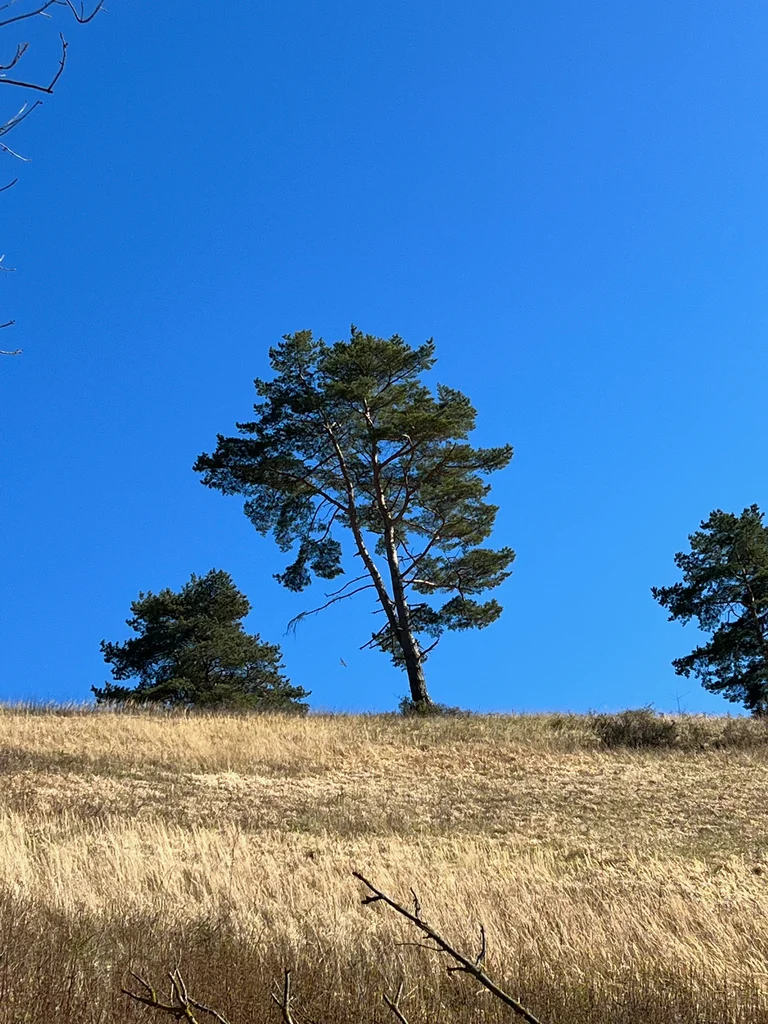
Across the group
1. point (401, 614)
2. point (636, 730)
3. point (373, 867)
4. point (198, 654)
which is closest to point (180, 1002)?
point (373, 867)

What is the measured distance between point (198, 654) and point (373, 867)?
25276mm

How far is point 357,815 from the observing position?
12.8 metres

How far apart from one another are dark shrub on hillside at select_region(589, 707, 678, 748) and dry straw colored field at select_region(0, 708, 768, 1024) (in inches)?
28.2

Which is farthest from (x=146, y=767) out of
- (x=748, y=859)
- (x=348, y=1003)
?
(x=348, y=1003)

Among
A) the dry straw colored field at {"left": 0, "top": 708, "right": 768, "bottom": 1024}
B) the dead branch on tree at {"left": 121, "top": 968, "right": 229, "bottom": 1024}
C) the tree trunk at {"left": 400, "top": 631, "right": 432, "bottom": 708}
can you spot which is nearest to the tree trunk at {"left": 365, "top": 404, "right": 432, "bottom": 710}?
the tree trunk at {"left": 400, "top": 631, "right": 432, "bottom": 708}

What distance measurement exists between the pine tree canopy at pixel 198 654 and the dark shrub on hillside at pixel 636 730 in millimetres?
14245

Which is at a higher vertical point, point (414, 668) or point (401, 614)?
point (401, 614)

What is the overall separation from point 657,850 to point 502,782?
5.28 metres

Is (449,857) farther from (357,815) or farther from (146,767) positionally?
(146,767)

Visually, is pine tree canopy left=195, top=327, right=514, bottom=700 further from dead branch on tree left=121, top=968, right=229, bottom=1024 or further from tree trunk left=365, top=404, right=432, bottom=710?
dead branch on tree left=121, top=968, right=229, bottom=1024

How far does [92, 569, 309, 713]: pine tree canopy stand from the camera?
110ft

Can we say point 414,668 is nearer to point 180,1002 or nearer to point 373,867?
point 373,867

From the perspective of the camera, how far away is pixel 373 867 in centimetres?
887

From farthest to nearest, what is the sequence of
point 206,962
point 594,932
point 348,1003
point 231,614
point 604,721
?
1. point 231,614
2. point 604,721
3. point 594,932
4. point 206,962
5. point 348,1003
